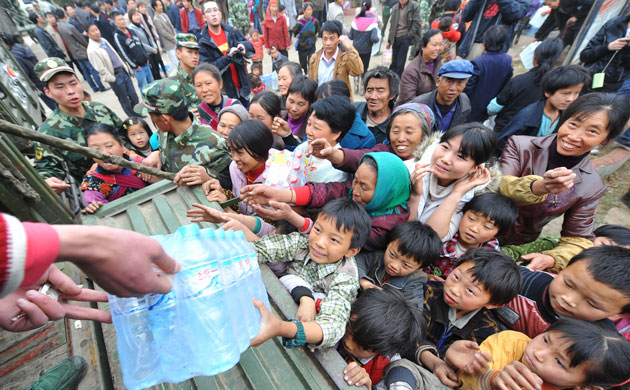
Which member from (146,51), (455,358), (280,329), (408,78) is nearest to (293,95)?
(408,78)

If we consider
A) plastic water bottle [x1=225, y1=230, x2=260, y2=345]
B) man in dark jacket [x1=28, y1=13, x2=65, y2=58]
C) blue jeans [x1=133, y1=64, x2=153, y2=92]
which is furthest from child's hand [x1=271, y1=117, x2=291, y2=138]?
man in dark jacket [x1=28, y1=13, x2=65, y2=58]

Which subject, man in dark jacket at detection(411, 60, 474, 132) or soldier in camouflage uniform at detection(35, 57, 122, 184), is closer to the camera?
soldier in camouflage uniform at detection(35, 57, 122, 184)

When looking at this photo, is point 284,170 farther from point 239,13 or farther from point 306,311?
point 239,13

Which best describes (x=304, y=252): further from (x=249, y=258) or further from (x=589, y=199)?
(x=589, y=199)

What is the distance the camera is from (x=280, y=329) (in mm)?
1159

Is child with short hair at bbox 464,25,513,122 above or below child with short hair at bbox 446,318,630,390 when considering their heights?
above

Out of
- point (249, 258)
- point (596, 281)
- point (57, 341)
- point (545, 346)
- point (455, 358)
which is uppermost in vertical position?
point (249, 258)

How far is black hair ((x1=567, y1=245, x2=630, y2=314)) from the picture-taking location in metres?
1.41

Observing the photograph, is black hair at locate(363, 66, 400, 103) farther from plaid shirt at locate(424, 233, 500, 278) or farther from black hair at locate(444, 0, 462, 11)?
black hair at locate(444, 0, 462, 11)

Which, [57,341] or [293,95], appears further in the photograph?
[293,95]

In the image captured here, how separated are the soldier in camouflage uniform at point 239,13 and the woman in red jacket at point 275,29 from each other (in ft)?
1.77

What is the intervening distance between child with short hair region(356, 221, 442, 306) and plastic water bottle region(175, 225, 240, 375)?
947 mm

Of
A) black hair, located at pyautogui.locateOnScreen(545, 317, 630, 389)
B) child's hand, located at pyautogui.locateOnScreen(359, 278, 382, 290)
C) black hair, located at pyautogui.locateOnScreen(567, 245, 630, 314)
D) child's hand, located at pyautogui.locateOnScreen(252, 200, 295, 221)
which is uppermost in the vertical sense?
child's hand, located at pyautogui.locateOnScreen(252, 200, 295, 221)

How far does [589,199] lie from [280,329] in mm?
2540
